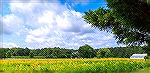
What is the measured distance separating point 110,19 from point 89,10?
203cm

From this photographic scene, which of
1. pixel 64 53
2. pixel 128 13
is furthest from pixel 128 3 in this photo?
pixel 64 53

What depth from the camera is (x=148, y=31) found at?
102 ft

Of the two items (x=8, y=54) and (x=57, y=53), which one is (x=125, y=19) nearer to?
(x=57, y=53)

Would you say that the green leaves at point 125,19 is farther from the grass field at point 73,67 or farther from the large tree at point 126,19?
the grass field at point 73,67

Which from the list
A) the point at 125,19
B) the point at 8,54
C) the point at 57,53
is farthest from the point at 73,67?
the point at 8,54

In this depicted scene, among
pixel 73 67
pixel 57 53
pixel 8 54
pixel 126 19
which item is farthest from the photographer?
pixel 8 54

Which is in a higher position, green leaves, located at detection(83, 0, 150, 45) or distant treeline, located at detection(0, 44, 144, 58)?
distant treeline, located at detection(0, 44, 144, 58)

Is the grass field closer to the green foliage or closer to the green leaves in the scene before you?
the green leaves

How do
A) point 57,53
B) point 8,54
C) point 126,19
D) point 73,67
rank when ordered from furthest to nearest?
point 8,54 → point 57,53 → point 73,67 → point 126,19

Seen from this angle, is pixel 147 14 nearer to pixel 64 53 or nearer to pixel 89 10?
pixel 89 10

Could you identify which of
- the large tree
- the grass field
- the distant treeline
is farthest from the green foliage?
the large tree

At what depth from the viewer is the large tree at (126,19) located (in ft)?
92.3

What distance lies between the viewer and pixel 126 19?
29047mm

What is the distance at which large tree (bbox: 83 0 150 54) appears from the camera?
28.1 m
